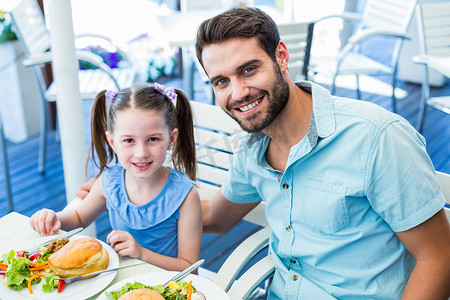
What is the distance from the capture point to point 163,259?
1270 millimetres

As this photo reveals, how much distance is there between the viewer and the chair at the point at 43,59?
2855 mm

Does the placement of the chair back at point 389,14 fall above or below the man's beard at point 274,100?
below

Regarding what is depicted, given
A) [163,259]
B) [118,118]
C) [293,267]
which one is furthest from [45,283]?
[293,267]

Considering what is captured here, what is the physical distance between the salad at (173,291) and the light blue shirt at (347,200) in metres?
0.37

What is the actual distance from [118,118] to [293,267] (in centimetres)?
62

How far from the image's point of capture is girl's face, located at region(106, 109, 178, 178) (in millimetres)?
1342

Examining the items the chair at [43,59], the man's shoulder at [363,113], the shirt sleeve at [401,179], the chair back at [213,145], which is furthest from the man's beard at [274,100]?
the chair at [43,59]

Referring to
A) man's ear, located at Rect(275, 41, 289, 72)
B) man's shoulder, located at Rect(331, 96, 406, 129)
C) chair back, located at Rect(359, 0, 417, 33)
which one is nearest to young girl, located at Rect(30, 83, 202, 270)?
man's ear, located at Rect(275, 41, 289, 72)

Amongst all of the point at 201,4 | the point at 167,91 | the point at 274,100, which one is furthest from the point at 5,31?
the point at 274,100

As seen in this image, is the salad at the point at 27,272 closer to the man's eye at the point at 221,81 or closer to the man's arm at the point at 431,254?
the man's eye at the point at 221,81

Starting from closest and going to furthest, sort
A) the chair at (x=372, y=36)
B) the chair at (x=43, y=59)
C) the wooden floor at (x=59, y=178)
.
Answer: the wooden floor at (x=59, y=178), the chair at (x=43, y=59), the chair at (x=372, y=36)

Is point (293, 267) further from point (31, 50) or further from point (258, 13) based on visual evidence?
point (31, 50)

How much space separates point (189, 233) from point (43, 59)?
1824 millimetres

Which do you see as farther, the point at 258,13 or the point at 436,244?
the point at 258,13
